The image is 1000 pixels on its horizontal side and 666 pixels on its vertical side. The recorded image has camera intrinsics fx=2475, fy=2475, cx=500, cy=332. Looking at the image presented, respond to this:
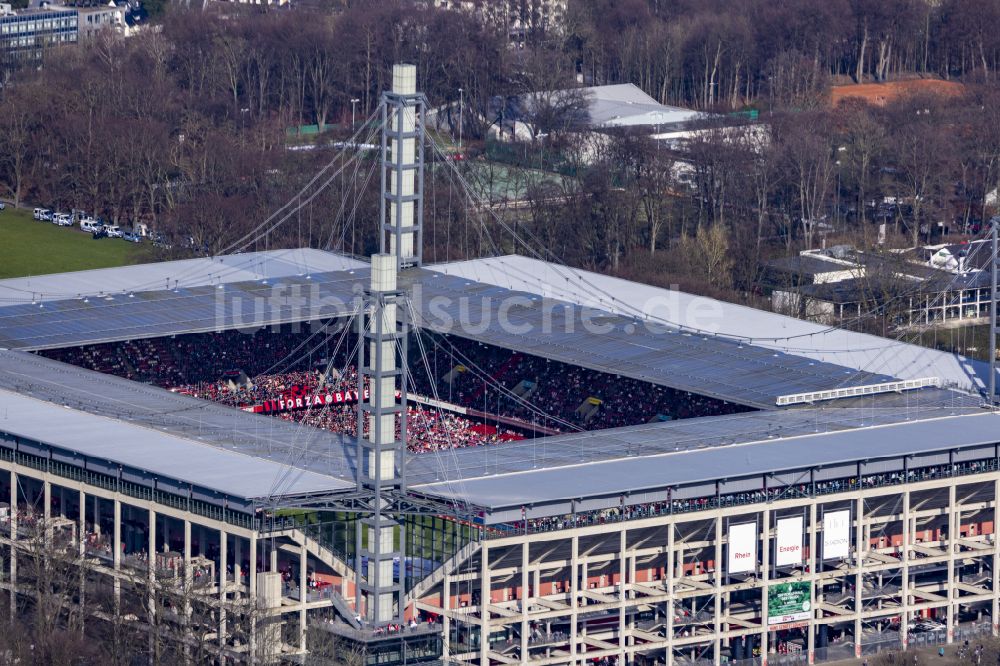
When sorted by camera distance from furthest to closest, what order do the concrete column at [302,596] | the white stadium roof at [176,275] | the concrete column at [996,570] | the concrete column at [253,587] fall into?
1. the white stadium roof at [176,275]
2. the concrete column at [996,570]
3. the concrete column at [302,596]
4. the concrete column at [253,587]

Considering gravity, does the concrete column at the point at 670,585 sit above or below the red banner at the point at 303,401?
above

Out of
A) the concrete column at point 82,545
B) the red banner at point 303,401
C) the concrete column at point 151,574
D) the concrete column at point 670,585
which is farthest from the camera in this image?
the red banner at point 303,401

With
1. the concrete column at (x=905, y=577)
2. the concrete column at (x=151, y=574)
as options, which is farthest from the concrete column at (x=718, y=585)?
the concrete column at (x=151, y=574)

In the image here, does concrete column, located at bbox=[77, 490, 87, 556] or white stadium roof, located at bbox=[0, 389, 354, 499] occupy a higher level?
white stadium roof, located at bbox=[0, 389, 354, 499]

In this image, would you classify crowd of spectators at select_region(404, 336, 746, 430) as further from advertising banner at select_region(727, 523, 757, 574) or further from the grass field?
the grass field

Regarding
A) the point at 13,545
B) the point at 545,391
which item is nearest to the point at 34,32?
the point at 545,391

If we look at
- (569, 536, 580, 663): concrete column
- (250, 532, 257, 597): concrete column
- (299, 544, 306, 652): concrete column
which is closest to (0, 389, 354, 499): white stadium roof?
(250, 532, 257, 597): concrete column

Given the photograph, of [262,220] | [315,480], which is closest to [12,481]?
[315,480]

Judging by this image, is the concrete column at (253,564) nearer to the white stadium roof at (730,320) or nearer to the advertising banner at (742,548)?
the advertising banner at (742,548)
